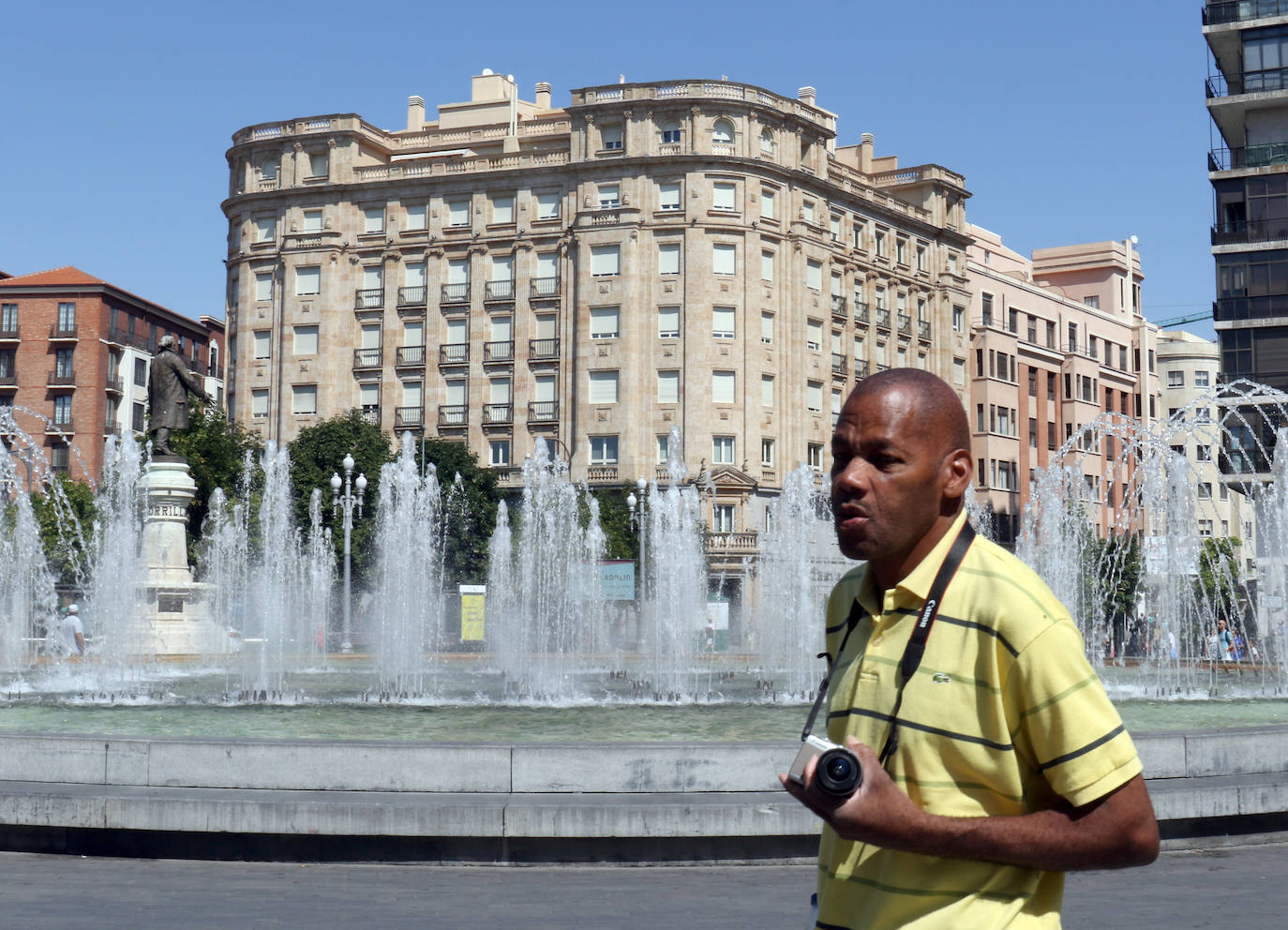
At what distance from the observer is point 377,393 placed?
6178 centimetres

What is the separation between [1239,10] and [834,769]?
5297 centimetres

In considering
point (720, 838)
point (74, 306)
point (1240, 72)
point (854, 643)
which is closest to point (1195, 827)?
point (720, 838)

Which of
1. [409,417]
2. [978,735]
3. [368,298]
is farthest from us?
[368,298]

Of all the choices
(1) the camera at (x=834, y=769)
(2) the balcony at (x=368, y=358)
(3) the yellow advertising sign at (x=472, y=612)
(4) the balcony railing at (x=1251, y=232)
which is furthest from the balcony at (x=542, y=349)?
(1) the camera at (x=834, y=769)

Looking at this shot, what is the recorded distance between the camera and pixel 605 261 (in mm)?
58750

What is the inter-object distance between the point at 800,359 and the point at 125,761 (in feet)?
171

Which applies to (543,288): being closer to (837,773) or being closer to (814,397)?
(814,397)

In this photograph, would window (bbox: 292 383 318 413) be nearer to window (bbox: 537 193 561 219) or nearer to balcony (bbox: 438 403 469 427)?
balcony (bbox: 438 403 469 427)

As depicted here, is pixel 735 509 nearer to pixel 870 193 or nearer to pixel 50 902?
pixel 870 193

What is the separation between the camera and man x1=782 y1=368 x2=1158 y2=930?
2137 millimetres

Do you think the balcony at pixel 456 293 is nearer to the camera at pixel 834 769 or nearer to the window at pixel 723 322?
the window at pixel 723 322

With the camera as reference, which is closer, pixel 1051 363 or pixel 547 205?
pixel 547 205

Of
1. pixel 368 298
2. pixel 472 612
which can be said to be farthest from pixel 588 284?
pixel 472 612

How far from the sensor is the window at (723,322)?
190 ft
